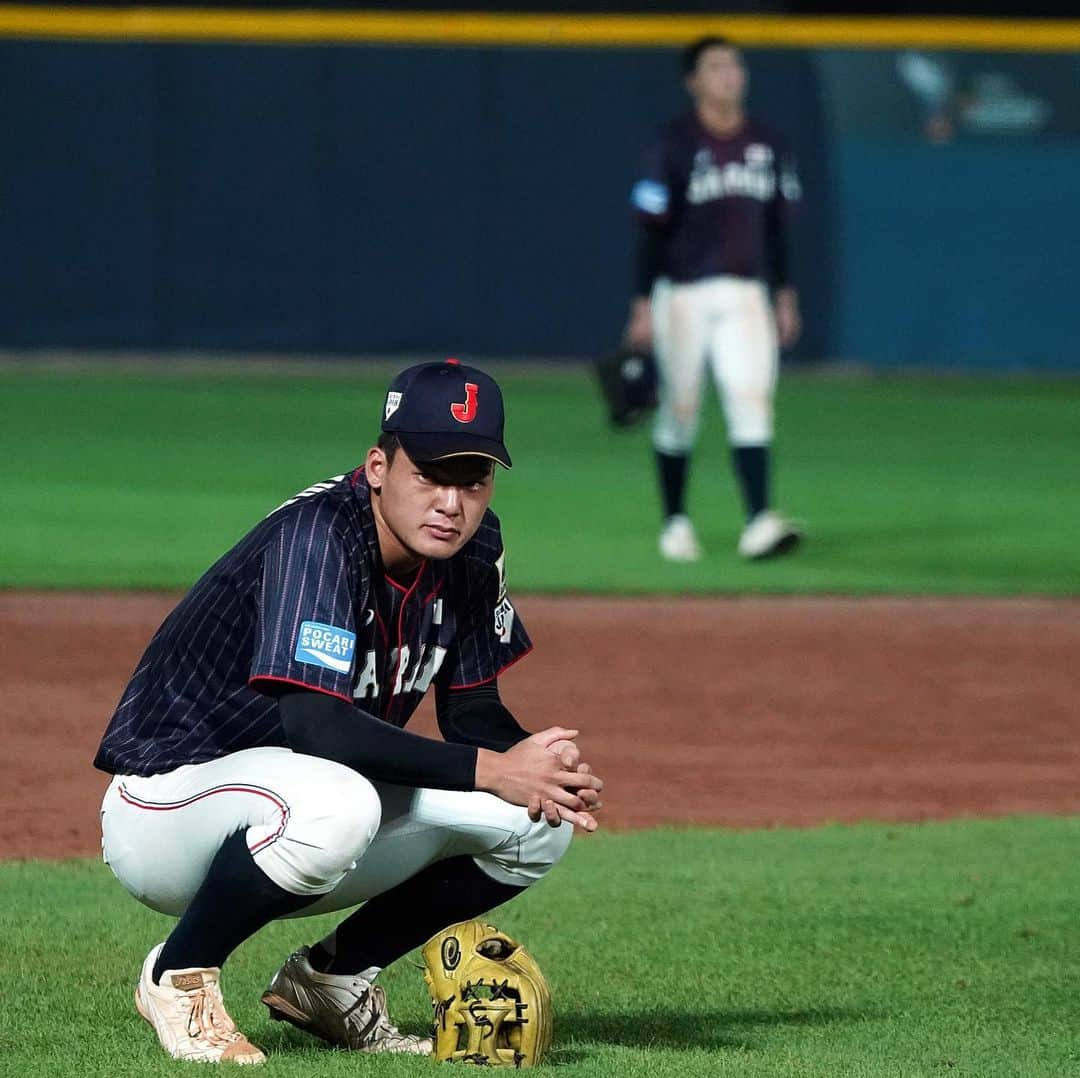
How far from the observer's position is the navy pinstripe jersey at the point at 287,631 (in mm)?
3539

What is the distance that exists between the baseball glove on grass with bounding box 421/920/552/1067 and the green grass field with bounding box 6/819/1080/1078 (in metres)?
0.07

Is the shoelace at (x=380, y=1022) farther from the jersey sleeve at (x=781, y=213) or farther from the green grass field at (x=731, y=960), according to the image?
the jersey sleeve at (x=781, y=213)

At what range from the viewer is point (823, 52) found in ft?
71.5

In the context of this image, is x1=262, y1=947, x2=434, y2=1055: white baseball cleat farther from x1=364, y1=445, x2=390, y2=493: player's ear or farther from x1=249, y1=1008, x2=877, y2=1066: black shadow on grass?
x1=364, y1=445, x2=390, y2=493: player's ear

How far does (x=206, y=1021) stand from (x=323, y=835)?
0.43 m

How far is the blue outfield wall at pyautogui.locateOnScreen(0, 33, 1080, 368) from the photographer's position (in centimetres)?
2147

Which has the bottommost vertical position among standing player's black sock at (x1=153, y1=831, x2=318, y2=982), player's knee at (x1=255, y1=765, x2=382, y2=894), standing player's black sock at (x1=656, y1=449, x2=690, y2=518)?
standing player's black sock at (x1=656, y1=449, x2=690, y2=518)

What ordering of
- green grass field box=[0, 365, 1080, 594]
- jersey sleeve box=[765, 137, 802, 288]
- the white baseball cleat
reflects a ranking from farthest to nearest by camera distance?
jersey sleeve box=[765, 137, 802, 288], green grass field box=[0, 365, 1080, 594], the white baseball cleat

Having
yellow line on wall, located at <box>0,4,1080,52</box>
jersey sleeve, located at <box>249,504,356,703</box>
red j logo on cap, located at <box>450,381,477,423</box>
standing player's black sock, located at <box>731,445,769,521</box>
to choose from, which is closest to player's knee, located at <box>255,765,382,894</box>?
jersey sleeve, located at <box>249,504,356,703</box>

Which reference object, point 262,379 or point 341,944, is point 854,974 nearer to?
point 341,944

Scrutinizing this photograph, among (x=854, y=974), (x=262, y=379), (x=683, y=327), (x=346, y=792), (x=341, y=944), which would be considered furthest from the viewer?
(x=262, y=379)

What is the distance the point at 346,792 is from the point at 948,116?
19.6 meters

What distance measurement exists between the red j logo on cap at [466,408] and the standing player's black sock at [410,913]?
81 centimetres

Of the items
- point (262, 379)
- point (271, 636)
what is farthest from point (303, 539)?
point (262, 379)
